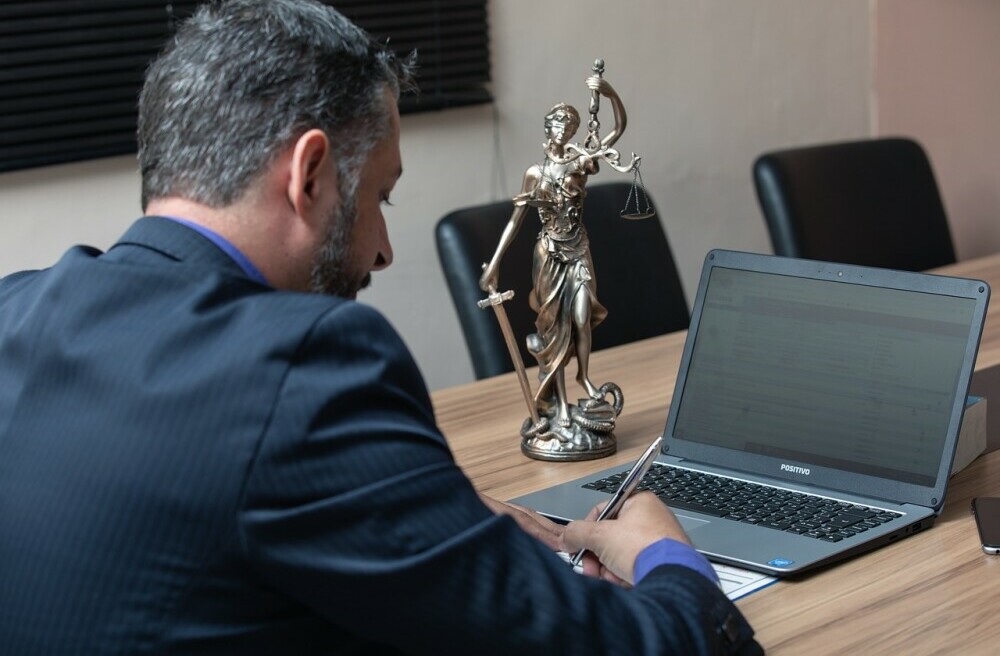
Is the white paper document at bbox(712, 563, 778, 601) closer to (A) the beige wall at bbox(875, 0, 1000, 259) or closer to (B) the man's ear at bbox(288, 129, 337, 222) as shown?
(B) the man's ear at bbox(288, 129, 337, 222)

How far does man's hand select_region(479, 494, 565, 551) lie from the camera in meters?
1.30

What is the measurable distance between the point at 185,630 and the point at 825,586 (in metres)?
0.59

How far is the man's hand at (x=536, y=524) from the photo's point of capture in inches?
51.1

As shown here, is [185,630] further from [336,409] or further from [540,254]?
[540,254]

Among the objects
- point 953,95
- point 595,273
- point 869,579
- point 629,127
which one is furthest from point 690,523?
point 953,95

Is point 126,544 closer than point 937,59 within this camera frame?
Yes

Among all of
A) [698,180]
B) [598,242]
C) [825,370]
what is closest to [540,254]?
[825,370]

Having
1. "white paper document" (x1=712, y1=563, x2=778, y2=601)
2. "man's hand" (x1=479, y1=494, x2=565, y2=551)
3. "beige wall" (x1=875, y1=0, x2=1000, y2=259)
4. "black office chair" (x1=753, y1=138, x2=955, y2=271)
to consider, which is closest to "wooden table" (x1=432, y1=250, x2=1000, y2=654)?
"white paper document" (x1=712, y1=563, x2=778, y2=601)

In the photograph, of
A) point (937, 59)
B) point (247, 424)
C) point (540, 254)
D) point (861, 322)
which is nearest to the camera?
point (247, 424)

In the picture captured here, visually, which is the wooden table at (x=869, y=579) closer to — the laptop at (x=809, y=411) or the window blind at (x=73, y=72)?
the laptop at (x=809, y=411)

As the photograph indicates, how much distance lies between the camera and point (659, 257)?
239 centimetres

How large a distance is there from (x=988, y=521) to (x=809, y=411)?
0.23m

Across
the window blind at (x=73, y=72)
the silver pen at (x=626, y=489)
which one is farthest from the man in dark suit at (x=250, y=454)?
the window blind at (x=73, y=72)

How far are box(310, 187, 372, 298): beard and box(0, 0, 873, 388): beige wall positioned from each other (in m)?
1.64
